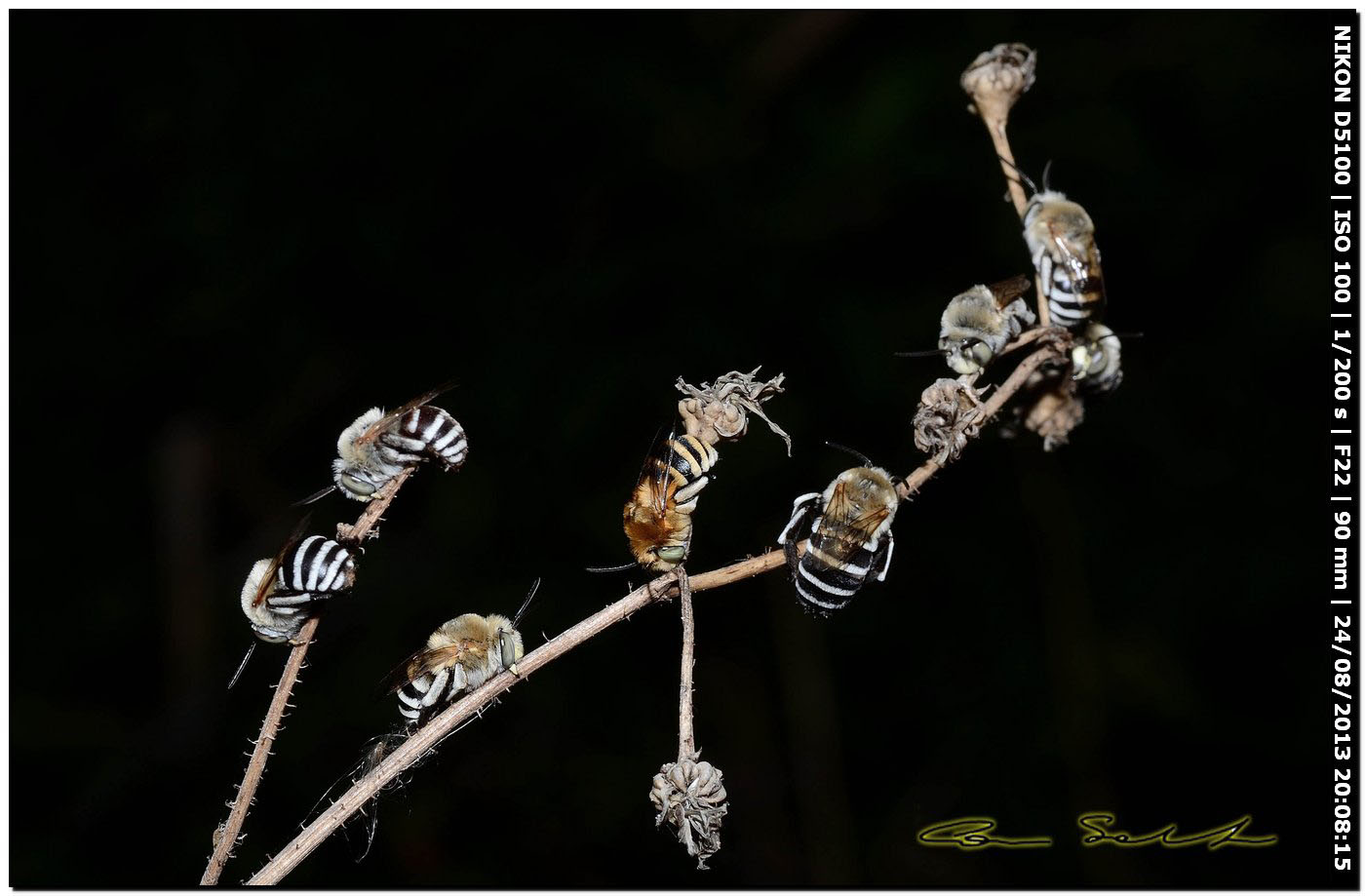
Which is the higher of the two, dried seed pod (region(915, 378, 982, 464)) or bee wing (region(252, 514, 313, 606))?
dried seed pod (region(915, 378, 982, 464))

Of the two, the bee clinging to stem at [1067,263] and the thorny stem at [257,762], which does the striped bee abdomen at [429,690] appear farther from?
the bee clinging to stem at [1067,263]

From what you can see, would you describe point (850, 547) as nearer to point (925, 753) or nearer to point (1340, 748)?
point (1340, 748)

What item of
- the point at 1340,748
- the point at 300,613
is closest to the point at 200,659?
the point at 300,613

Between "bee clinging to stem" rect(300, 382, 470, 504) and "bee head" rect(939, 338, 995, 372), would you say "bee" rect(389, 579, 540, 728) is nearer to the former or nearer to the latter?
"bee clinging to stem" rect(300, 382, 470, 504)

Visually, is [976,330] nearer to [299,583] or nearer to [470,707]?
[470,707]

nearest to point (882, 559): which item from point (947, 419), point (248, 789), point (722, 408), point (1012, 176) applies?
point (947, 419)

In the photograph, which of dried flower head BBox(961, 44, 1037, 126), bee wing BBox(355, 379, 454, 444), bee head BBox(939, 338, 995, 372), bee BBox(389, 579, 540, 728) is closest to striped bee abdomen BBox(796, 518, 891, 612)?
bee head BBox(939, 338, 995, 372)
